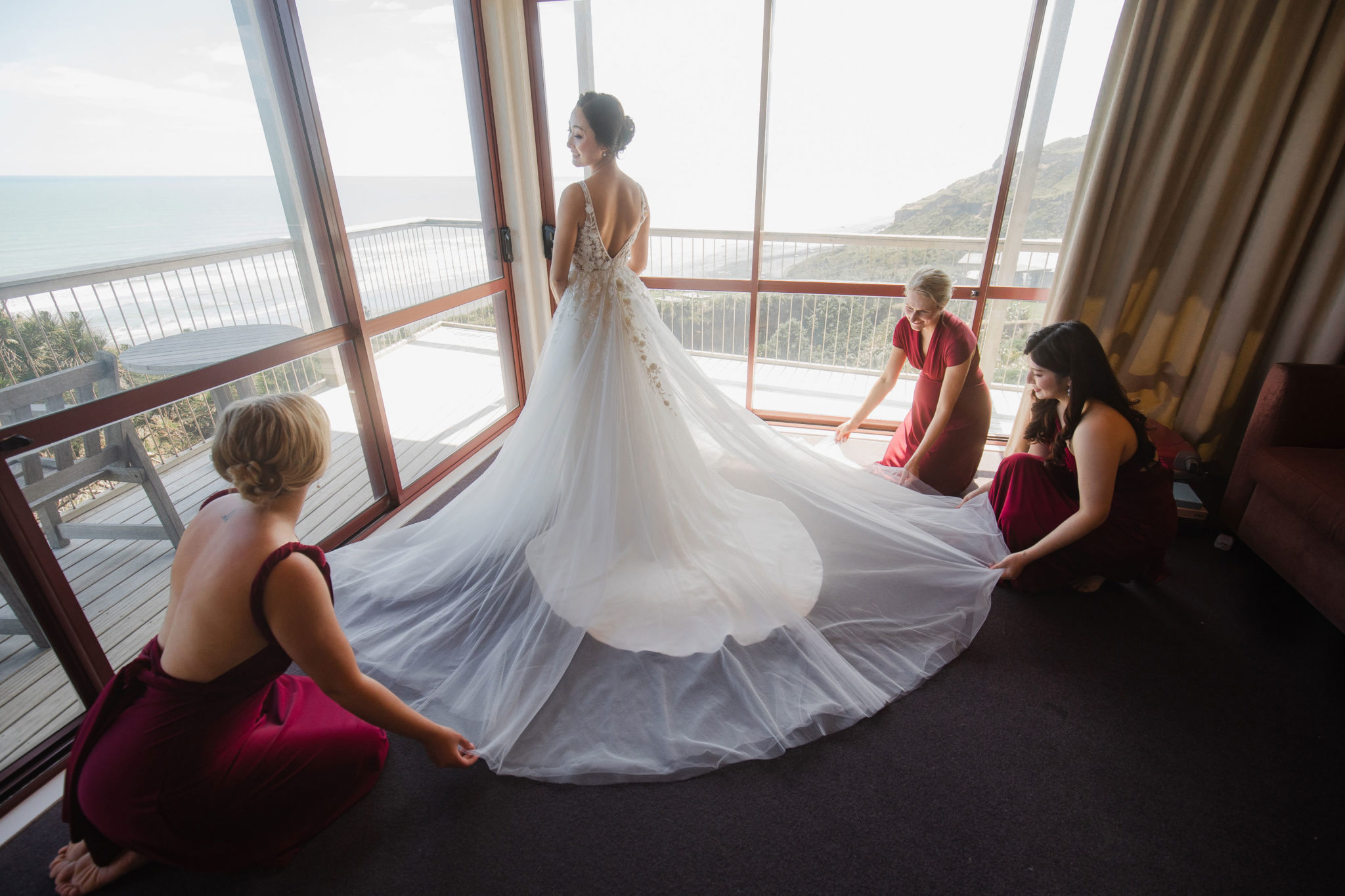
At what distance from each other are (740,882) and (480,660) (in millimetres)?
861

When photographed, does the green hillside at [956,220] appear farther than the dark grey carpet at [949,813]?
Yes

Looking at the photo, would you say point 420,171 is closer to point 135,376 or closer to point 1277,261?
point 135,376

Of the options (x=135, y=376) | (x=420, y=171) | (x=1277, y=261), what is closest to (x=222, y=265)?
(x=135, y=376)

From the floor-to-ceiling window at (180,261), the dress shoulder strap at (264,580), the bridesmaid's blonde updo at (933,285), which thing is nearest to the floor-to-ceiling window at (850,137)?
the bridesmaid's blonde updo at (933,285)

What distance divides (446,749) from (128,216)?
5.76 ft

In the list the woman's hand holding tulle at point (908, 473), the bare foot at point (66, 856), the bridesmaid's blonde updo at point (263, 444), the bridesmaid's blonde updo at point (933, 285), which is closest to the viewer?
the bridesmaid's blonde updo at point (263, 444)

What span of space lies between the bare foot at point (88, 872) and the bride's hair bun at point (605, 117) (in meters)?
2.13

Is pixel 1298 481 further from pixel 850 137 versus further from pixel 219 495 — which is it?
pixel 219 495

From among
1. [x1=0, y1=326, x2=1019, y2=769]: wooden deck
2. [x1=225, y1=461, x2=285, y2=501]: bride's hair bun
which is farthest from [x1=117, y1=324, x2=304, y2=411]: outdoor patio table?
[x1=225, y1=461, x2=285, y2=501]: bride's hair bun

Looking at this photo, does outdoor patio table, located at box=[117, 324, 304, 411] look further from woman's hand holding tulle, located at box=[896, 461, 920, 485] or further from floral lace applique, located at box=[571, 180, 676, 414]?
woman's hand holding tulle, located at box=[896, 461, 920, 485]

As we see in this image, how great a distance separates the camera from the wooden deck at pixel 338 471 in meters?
1.74

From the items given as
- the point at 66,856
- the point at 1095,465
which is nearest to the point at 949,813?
the point at 1095,465

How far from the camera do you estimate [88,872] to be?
3.92 ft

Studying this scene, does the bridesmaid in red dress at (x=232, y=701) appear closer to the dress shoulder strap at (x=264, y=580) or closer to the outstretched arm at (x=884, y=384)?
the dress shoulder strap at (x=264, y=580)
